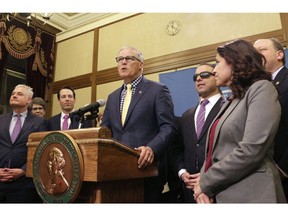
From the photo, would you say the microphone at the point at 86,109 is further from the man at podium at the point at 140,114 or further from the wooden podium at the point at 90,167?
the wooden podium at the point at 90,167

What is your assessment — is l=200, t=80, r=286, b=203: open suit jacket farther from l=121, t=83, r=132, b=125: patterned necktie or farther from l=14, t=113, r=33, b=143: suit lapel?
l=14, t=113, r=33, b=143: suit lapel

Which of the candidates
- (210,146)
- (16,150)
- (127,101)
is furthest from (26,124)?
(210,146)

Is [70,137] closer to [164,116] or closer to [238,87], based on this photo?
Result: [164,116]

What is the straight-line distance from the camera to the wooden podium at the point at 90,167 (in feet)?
3.59

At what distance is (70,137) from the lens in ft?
3.76

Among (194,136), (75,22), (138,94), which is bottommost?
(194,136)

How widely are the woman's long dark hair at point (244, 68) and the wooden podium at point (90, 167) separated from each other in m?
0.57

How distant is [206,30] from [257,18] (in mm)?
714

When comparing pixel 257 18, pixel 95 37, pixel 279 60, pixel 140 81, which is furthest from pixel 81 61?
pixel 279 60

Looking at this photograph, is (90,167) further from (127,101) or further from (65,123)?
(65,123)

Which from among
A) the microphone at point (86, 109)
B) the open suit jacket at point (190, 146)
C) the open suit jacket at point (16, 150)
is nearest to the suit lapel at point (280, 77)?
the open suit jacket at point (190, 146)

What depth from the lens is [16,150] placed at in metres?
2.18

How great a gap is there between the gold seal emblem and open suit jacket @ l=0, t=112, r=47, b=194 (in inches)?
39.5

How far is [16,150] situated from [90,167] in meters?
1.37
